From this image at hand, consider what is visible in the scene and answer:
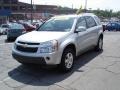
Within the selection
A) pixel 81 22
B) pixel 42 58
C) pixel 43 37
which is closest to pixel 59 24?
pixel 81 22

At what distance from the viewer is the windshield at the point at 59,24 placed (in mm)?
7511

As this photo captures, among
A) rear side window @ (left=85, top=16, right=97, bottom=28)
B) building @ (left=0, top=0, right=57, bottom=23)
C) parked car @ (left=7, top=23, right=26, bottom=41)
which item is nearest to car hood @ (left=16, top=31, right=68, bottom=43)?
rear side window @ (left=85, top=16, right=97, bottom=28)

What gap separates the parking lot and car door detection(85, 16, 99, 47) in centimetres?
83

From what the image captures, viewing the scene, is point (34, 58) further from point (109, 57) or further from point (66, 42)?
point (109, 57)

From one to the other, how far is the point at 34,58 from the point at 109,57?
360 cm

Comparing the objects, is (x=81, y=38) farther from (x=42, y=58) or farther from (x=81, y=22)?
(x=42, y=58)

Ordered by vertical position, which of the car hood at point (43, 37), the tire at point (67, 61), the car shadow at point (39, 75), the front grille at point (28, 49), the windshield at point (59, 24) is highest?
the windshield at point (59, 24)

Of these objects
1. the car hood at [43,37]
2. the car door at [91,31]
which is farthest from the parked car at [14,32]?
the car hood at [43,37]

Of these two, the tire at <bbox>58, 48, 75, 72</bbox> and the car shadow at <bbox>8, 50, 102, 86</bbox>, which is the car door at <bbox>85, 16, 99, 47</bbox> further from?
the tire at <bbox>58, 48, 75, 72</bbox>

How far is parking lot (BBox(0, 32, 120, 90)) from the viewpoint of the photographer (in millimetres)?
5675

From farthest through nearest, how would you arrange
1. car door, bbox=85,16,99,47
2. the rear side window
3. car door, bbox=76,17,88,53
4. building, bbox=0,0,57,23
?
building, bbox=0,0,57,23
the rear side window
car door, bbox=85,16,99,47
car door, bbox=76,17,88,53

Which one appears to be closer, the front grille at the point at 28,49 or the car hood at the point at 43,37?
the front grille at the point at 28,49

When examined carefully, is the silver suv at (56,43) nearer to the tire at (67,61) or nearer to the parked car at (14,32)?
the tire at (67,61)

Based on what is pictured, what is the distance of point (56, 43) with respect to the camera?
21.0 feet
